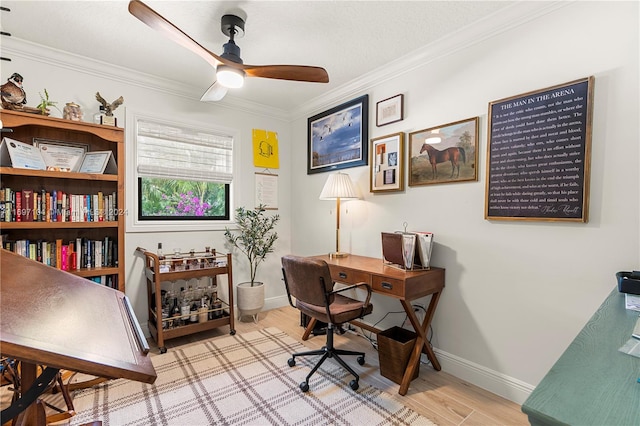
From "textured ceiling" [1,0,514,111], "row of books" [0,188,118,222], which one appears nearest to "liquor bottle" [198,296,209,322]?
"row of books" [0,188,118,222]

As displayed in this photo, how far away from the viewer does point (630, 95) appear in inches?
59.4

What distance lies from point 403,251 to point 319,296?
27.6 inches

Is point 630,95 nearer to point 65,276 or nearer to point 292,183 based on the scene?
point 65,276

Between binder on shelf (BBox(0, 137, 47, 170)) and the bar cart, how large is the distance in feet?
3.36

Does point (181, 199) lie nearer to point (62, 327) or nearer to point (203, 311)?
point (203, 311)

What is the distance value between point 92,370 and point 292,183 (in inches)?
128

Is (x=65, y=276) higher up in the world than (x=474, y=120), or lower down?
lower down

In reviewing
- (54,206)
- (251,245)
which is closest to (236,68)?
(54,206)

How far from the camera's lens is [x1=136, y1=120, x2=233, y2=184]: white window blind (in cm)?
291

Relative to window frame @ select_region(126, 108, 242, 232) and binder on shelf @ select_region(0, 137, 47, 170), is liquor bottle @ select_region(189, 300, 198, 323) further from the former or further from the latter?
binder on shelf @ select_region(0, 137, 47, 170)

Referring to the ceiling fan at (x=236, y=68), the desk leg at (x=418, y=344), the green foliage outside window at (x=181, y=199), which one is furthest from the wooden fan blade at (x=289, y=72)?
the green foliage outside window at (x=181, y=199)

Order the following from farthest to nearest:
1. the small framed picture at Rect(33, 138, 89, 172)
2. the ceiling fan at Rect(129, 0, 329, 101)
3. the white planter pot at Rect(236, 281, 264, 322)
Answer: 1. the white planter pot at Rect(236, 281, 264, 322)
2. the small framed picture at Rect(33, 138, 89, 172)
3. the ceiling fan at Rect(129, 0, 329, 101)

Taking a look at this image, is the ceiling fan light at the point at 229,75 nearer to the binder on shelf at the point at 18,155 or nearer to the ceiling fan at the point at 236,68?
the ceiling fan at the point at 236,68

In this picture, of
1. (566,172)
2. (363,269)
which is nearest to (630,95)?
(566,172)
